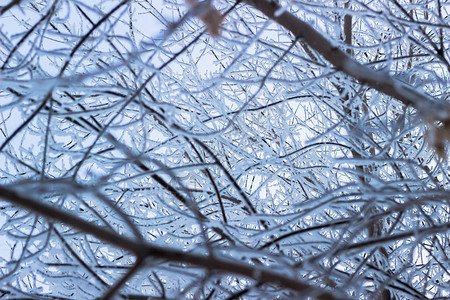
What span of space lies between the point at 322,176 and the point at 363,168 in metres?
0.25

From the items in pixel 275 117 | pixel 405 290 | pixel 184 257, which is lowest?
pixel 184 257

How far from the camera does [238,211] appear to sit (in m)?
2.97

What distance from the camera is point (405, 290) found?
175 cm

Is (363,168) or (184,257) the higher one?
(363,168)

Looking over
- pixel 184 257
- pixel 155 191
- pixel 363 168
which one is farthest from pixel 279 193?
pixel 184 257

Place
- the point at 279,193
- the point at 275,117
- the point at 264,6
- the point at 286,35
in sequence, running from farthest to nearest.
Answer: the point at 279,193 → the point at 275,117 → the point at 286,35 → the point at 264,6

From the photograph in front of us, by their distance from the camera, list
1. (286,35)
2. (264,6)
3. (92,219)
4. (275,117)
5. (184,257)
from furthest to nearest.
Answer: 1. (275,117)
2. (286,35)
3. (92,219)
4. (264,6)
5. (184,257)

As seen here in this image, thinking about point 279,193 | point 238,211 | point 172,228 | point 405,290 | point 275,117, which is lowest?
point 405,290

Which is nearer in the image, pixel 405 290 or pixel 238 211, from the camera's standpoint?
pixel 405 290

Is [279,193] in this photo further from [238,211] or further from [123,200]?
[123,200]

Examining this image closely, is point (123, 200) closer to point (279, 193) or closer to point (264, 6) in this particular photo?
point (279, 193)

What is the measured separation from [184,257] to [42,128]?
1631mm

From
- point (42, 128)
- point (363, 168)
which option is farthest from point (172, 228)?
point (363, 168)

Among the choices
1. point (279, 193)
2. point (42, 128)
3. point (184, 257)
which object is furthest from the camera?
point (279, 193)
